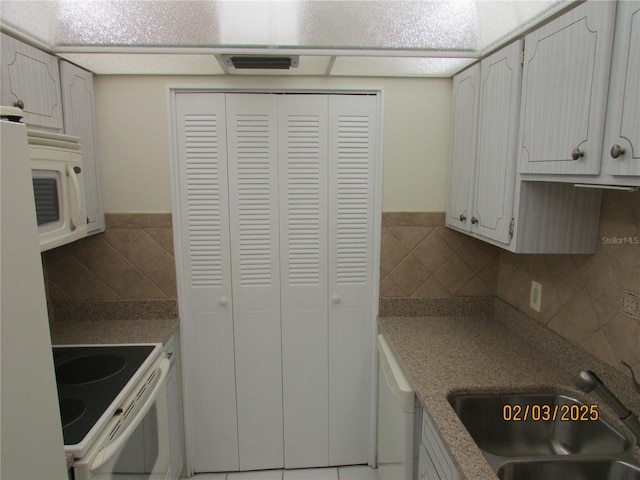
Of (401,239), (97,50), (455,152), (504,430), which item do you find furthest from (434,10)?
(504,430)

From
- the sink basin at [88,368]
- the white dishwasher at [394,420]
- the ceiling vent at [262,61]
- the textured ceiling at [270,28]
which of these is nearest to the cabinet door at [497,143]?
the textured ceiling at [270,28]

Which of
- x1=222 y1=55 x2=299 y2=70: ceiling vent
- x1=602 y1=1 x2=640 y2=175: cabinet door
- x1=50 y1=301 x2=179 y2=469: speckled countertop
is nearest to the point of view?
x1=602 y1=1 x2=640 y2=175: cabinet door

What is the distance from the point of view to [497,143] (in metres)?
1.57

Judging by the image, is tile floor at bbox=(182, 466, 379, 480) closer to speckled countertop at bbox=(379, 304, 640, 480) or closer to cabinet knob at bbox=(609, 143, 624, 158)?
speckled countertop at bbox=(379, 304, 640, 480)

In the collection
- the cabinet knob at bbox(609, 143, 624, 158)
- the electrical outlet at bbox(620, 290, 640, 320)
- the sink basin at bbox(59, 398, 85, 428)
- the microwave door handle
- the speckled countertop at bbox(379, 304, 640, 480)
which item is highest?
the cabinet knob at bbox(609, 143, 624, 158)

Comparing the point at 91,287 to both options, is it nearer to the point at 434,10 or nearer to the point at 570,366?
the point at 434,10

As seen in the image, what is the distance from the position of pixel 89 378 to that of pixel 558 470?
1.68 m

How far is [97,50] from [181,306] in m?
1.27

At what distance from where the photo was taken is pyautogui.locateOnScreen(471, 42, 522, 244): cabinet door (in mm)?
1451

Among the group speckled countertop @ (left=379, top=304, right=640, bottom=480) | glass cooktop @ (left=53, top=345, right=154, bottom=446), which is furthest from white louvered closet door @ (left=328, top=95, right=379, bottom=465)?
glass cooktop @ (left=53, top=345, right=154, bottom=446)

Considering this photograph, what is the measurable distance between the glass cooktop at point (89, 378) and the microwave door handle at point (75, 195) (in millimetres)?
577

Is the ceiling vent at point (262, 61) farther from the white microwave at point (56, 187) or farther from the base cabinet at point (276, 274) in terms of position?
the white microwave at point (56, 187)

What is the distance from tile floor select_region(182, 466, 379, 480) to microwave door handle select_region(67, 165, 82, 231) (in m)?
1.60
